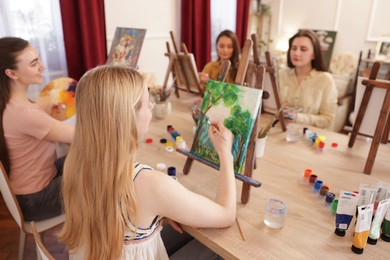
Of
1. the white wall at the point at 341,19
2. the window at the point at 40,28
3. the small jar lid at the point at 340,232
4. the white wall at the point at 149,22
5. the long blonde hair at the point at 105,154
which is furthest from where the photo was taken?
the white wall at the point at 341,19

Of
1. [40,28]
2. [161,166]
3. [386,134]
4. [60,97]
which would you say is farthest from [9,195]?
[40,28]

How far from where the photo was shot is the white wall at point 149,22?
3.12m

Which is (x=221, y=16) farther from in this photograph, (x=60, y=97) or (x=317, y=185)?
→ (x=317, y=185)

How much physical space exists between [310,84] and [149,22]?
6.89 feet

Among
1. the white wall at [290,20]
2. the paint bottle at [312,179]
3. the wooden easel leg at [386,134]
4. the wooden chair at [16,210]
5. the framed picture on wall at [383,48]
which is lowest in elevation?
the wooden chair at [16,210]

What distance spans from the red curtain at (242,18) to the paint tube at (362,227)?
3.93 m

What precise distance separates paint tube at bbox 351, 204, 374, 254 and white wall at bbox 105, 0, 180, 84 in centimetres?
290

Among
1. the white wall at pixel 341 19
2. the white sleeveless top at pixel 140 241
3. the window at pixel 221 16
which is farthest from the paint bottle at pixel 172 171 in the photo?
the white wall at pixel 341 19

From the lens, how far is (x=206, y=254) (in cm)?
118

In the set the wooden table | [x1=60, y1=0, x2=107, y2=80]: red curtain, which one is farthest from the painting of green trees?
[x1=60, y1=0, x2=107, y2=80]: red curtain

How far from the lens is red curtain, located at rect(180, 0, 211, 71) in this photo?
3711mm

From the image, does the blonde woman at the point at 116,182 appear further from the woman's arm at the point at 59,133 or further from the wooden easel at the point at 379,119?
the wooden easel at the point at 379,119

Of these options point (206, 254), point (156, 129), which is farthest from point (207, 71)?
point (206, 254)

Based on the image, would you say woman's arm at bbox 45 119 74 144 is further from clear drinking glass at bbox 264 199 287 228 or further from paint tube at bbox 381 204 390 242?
paint tube at bbox 381 204 390 242
